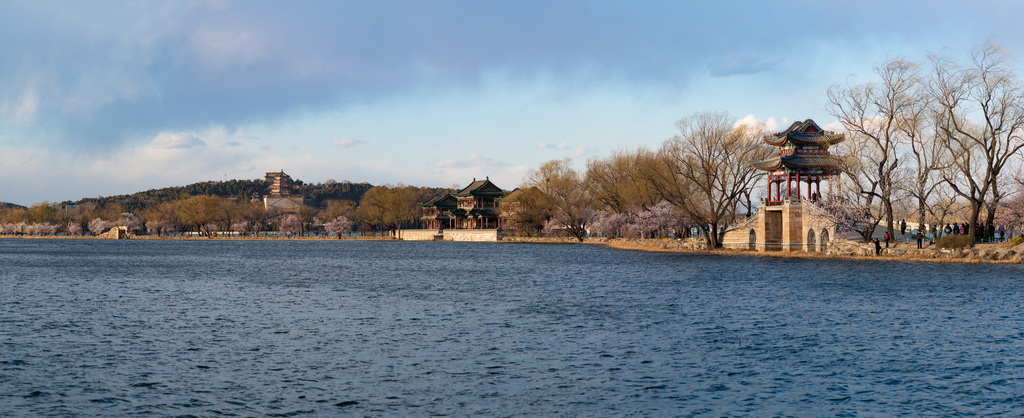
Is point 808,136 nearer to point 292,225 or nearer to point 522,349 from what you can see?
point 522,349

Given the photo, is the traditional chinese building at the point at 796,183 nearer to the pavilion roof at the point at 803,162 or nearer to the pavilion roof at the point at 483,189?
the pavilion roof at the point at 803,162

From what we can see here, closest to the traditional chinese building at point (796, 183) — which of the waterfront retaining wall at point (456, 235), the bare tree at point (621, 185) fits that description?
the bare tree at point (621, 185)

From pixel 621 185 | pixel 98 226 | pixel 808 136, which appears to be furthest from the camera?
pixel 98 226

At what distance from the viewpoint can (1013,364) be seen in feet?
59.1

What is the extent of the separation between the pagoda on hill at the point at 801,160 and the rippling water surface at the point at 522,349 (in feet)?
75.6

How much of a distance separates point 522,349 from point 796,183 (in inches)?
1975

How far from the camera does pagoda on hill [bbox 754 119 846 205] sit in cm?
6141

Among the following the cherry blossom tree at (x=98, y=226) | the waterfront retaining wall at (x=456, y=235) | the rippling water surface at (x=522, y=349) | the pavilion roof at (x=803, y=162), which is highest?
the pavilion roof at (x=803, y=162)

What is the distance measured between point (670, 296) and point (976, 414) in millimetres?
19808

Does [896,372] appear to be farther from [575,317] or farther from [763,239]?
[763,239]

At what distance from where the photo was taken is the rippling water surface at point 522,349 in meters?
14.8

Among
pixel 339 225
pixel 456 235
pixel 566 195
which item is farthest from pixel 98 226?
pixel 566 195

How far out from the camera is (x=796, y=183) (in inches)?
2502

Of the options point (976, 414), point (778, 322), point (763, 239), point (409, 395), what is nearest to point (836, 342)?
point (778, 322)
